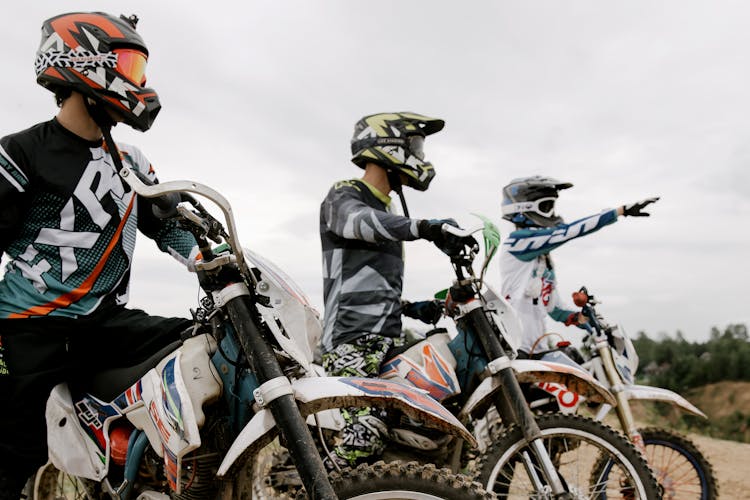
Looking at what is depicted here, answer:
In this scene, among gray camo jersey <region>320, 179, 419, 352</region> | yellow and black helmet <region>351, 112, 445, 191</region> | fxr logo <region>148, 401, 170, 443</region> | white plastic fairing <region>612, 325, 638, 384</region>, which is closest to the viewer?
fxr logo <region>148, 401, 170, 443</region>

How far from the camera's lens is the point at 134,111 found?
109 inches

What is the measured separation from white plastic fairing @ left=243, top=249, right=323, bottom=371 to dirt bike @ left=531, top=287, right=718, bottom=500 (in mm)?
2937

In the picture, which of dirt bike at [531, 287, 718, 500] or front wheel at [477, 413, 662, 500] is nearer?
front wheel at [477, 413, 662, 500]

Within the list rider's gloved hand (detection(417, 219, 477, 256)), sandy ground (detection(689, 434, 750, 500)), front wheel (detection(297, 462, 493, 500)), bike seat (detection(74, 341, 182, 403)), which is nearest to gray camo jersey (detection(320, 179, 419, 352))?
rider's gloved hand (detection(417, 219, 477, 256))

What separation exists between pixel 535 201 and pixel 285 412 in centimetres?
422

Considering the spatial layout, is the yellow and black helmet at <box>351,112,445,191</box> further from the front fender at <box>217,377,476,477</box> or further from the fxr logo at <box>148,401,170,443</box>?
the fxr logo at <box>148,401,170,443</box>

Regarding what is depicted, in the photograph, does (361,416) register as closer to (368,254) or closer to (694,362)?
Answer: (368,254)

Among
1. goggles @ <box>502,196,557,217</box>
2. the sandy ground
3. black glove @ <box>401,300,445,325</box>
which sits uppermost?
goggles @ <box>502,196,557,217</box>

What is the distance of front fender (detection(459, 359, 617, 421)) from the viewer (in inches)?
148

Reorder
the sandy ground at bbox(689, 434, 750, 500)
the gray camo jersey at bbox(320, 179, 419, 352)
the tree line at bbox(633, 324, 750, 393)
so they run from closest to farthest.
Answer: the gray camo jersey at bbox(320, 179, 419, 352), the sandy ground at bbox(689, 434, 750, 500), the tree line at bbox(633, 324, 750, 393)

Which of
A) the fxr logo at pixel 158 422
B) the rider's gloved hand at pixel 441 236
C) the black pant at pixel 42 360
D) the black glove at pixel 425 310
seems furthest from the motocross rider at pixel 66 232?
the black glove at pixel 425 310

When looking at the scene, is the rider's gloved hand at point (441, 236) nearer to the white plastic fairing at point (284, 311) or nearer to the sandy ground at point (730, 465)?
the white plastic fairing at point (284, 311)

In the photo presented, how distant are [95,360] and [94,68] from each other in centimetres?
126

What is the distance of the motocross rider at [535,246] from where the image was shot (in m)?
5.33
